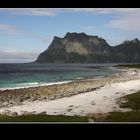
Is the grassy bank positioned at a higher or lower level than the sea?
lower

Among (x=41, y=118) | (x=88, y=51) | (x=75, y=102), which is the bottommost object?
(x=75, y=102)

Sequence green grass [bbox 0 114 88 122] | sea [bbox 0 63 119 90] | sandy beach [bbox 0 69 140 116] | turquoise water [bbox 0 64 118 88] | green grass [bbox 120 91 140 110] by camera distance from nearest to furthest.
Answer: green grass [bbox 0 114 88 122], green grass [bbox 120 91 140 110], sandy beach [bbox 0 69 140 116], sea [bbox 0 63 119 90], turquoise water [bbox 0 64 118 88]

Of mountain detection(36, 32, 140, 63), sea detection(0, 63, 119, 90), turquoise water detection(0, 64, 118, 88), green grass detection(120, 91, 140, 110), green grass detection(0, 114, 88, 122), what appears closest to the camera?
green grass detection(0, 114, 88, 122)

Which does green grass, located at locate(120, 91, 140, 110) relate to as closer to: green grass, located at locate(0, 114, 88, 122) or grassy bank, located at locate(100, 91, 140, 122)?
grassy bank, located at locate(100, 91, 140, 122)

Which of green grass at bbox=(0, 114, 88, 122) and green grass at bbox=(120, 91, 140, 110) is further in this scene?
green grass at bbox=(120, 91, 140, 110)

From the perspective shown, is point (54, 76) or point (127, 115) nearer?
point (127, 115)

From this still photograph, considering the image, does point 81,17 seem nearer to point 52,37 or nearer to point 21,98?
point 52,37

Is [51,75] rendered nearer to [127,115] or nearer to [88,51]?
[88,51]

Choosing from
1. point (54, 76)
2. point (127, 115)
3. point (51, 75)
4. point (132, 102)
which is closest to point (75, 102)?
point (132, 102)

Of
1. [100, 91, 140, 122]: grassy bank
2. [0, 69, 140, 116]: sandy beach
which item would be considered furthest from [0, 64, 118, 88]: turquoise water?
[100, 91, 140, 122]: grassy bank

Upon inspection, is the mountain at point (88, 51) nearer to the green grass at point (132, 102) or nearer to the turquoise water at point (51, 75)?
the turquoise water at point (51, 75)
